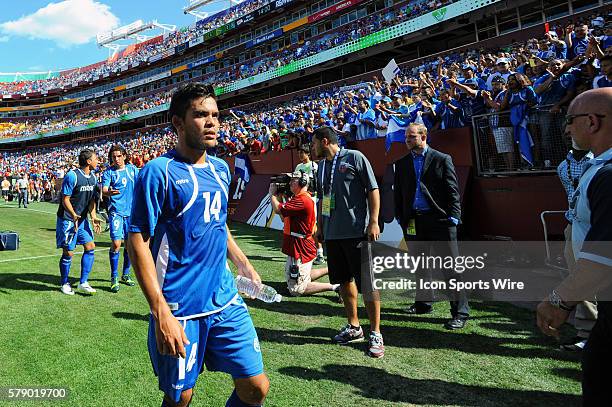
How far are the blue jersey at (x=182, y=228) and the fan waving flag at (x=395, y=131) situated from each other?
290 inches

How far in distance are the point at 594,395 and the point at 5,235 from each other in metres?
3.87

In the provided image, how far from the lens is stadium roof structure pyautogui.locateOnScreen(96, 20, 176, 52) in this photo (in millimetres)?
78562

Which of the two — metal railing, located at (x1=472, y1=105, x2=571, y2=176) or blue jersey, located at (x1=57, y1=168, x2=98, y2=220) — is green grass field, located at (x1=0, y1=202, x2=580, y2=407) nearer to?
blue jersey, located at (x1=57, y1=168, x2=98, y2=220)

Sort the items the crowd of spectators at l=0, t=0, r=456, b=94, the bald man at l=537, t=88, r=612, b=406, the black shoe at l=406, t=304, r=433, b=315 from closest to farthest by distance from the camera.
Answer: the bald man at l=537, t=88, r=612, b=406 → the black shoe at l=406, t=304, r=433, b=315 → the crowd of spectators at l=0, t=0, r=456, b=94

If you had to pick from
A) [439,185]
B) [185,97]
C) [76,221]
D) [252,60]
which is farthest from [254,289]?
[252,60]

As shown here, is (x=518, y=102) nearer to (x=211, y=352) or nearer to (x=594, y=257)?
(x=594, y=257)

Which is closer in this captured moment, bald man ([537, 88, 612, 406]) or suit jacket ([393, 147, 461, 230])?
bald man ([537, 88, 612, 406])

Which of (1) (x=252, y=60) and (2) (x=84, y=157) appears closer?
(2) (x=84, y=157)

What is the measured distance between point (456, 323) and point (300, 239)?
7.65 feet

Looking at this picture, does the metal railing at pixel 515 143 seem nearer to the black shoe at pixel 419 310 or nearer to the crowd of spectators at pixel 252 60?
the black shoe at pixel 419 310

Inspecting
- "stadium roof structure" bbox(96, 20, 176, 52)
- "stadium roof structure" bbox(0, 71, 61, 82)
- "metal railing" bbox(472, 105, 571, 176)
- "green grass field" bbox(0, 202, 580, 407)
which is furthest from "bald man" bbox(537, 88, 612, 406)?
"stadium roof structure" bbox(0, 71, 61, 82)

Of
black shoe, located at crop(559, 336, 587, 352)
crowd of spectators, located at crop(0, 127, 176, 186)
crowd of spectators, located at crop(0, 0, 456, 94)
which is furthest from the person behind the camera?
crowd of spectators, located at crop(0, 127, 176, 186)

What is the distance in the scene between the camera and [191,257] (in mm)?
2219

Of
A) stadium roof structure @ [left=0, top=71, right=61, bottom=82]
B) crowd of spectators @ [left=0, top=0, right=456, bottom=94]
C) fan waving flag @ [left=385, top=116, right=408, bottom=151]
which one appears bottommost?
fan waving flag @ [left=385, top=116, right=408, bottom=151]
